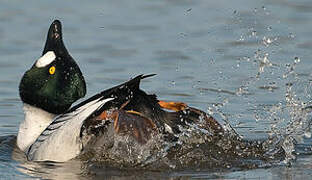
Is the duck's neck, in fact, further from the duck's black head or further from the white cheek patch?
the white cheek patch

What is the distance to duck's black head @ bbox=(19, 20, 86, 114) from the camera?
27.6 ft

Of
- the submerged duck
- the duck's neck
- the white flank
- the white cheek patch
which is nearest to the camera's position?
the submerged duck

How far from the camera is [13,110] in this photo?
10.0 metres

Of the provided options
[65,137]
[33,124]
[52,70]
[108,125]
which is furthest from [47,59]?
[108,125]

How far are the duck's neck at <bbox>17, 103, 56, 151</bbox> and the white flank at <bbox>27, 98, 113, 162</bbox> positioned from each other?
46 cm

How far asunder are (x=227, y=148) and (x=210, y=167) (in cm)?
58

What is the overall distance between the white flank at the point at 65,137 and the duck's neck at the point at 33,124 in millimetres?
458

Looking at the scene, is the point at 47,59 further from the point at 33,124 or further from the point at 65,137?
the point at 65,137

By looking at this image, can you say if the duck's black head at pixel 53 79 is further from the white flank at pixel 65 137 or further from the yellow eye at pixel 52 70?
the white flank at pixel 65 137

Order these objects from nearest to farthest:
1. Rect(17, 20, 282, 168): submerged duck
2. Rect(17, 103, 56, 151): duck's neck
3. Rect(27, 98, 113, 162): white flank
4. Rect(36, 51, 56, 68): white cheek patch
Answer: Rect(17, 20, 282, 168): submerged duck < Rect(27, 98, 113, 162): white flank < Rect(36, 51, 56, 68): white cheek patch < Rect(17, 103, 56, 151): duck's neck

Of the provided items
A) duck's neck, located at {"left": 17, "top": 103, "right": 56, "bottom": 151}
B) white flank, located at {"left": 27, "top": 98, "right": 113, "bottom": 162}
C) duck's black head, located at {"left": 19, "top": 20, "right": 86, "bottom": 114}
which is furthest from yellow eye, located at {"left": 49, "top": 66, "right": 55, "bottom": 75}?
white flank, located at {"left": 27, "top": 98, "right": 113, "bottom": 162}

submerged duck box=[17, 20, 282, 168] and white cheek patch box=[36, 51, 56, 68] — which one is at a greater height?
white cheek patch box=[36, 51, 56, 68]

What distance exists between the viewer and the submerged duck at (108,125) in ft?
24.2

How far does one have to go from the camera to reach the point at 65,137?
7648 millimetres
